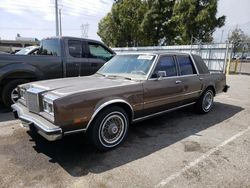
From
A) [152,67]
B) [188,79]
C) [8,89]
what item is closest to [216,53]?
[188,79]

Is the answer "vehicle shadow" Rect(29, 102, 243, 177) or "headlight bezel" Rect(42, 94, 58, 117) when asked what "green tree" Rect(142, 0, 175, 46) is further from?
"headlight bezel" Rect(42, 94, 58, 117)

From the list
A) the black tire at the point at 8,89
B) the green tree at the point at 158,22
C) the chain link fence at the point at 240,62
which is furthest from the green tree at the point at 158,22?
the black tire at the point at 8,89

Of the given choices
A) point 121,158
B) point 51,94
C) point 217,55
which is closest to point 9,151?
point 51,94

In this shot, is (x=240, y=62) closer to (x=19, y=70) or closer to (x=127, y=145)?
(x=127, y=145)

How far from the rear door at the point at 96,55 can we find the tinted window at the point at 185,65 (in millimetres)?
2836

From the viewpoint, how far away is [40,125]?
2.96 m

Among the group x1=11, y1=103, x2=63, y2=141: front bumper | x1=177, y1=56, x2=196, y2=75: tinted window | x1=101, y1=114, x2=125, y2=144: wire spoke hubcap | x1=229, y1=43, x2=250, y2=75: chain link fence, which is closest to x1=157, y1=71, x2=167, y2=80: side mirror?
x1=177, y1=56, x2=196, y2=75: tinted window

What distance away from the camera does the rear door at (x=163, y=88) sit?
3961mm

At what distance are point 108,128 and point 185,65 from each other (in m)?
2.59

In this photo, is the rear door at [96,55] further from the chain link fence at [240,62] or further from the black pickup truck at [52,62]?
the chain link fence at [240,62]

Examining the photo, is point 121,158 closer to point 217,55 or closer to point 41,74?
point 41,74

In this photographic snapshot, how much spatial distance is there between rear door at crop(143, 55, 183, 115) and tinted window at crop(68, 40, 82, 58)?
2.97m

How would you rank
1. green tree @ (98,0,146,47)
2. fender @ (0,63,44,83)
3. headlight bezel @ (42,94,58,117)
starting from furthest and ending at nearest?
1. green tree @ (98,0,146,47)
2. fender @ (0,63,44,83)
3. headlight bezel @ (42,94,58,117)

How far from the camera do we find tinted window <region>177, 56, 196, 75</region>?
4820 millimetres
